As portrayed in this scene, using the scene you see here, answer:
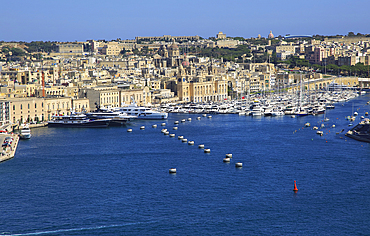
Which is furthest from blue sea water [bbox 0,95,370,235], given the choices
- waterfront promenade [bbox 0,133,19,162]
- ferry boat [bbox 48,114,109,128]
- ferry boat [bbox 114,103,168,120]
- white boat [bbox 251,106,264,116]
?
white boat [bbox 251,106,264,116]

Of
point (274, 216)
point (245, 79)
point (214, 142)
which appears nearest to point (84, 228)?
point (274, 216)

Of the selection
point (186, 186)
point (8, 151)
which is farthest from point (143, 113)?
point (186, 186)

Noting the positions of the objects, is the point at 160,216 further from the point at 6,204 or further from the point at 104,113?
the point at 104,113

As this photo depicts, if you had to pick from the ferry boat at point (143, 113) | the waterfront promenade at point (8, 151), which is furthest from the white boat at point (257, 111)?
the waterfront promenade at point (8, 151)

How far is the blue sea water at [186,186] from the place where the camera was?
1441 cm

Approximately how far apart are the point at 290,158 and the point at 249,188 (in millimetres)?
5419

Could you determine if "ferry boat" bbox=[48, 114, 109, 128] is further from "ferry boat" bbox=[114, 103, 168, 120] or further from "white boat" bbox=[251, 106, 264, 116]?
"white boat" bbox=[251, 106, 264, 116]

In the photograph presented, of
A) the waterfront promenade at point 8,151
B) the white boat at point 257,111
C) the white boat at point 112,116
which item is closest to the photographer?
the waterfront promenade at point 8,151

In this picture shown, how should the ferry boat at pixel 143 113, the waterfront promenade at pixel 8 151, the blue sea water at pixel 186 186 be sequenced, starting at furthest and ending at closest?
the ferry boat at pixel 143 113, the waterfront promenade at pixel 8 151, the blue sea water at pixel 186 186

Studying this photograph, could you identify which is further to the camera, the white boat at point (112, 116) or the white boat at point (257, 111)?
the white boat at point (257, 111)

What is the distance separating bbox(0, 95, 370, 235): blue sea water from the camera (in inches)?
567

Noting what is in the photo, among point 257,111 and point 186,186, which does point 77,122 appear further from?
point 186,186

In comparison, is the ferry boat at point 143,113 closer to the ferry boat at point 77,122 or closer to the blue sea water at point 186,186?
the ferry boat at point 77,122

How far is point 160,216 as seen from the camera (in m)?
15.0
